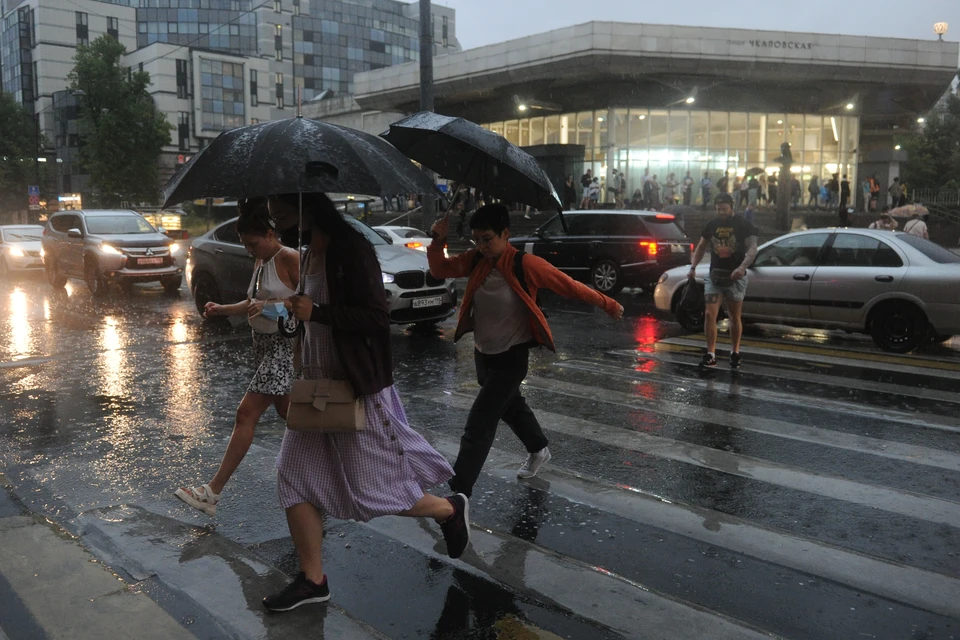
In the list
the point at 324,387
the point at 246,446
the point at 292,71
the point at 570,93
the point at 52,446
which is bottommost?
the point at 52,446

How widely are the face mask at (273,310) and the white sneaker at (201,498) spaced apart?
103cm

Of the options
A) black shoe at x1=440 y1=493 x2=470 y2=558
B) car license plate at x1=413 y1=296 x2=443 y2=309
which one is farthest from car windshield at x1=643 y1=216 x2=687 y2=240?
black shoe at x1=440 y1=493 x2=470 y2=558

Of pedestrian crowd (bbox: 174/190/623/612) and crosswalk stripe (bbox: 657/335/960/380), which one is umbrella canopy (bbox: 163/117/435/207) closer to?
pedestrian crowd (bbox: 174/190/623/612)

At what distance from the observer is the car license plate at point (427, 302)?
1148 cm

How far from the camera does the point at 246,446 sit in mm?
4715

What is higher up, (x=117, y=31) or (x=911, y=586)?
(x=117, y=31)

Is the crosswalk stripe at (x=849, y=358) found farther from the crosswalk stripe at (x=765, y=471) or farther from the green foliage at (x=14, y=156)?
the green foliage at (x=14, y=156)

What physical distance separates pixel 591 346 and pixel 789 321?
8.72 ft

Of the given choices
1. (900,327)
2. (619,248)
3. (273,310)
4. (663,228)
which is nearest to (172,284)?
(619,248)

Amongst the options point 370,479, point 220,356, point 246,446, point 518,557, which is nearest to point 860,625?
point 518,557

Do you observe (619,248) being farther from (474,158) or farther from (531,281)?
(531,281)

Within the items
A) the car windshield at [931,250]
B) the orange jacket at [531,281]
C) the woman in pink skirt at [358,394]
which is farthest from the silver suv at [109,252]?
the woman in pink skirt at [358,394]

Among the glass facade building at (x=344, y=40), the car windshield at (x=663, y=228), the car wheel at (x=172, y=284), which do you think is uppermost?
the glass facade building at (x=344, y=40)

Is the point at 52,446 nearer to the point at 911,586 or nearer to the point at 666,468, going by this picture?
the point at 666,468
